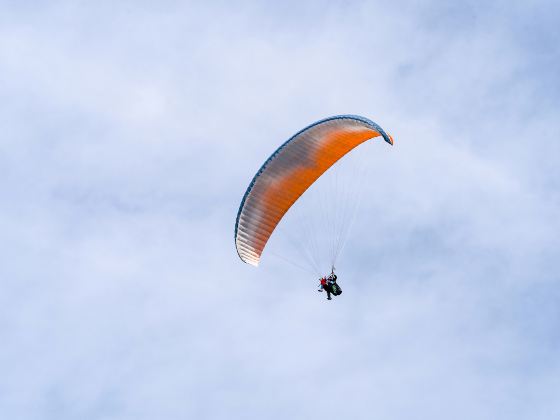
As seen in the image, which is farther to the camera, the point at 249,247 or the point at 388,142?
the point at 249,247

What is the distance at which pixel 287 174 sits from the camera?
4972 cm

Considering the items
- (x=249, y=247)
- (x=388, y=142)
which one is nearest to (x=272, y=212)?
(x=249, y=247)

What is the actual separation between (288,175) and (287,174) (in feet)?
0.37

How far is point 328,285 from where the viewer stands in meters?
51.2

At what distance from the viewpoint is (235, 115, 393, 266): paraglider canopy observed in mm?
48406

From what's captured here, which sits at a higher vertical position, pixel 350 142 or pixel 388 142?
pixel 350 142

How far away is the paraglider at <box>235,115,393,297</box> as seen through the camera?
4841 cm

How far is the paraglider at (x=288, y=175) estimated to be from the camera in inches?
1906

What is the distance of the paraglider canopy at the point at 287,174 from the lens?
48406 millimetres

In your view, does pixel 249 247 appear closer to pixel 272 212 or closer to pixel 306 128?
pixel 272 212

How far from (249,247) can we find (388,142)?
9.04m

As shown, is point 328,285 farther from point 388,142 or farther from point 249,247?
point 388,142

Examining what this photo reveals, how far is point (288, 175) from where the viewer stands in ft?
163

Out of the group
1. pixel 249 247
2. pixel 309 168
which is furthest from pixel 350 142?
pixel 249 247
